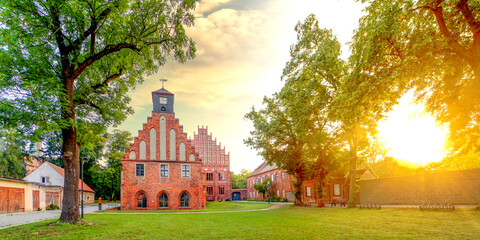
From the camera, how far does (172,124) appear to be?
30.6m

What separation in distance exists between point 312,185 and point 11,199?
33.6m

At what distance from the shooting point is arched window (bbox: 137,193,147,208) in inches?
1129

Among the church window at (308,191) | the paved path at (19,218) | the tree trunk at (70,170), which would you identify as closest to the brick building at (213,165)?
the church window at (308,191)

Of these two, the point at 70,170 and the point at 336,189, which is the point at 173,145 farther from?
the point at 336,189

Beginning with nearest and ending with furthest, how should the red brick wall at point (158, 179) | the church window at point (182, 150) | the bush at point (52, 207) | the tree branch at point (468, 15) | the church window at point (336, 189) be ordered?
the tree branch at point (468, 15), the red brick wall at point (158, 179), the church window at point (182, 150), the bush at point (52, 207), the church window at point (336, 189)

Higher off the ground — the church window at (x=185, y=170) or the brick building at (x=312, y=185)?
the church window at (x=185, y=170)

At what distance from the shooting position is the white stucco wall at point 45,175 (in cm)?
3919

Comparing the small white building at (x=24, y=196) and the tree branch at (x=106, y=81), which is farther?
the small white building at (x=24, y=196)

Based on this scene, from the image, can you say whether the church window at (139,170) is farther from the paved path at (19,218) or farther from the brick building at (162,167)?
the paved path at (19,218)

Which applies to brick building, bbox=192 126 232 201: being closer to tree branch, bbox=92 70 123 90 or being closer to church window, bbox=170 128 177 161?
church window, bbox=170 128 177 161

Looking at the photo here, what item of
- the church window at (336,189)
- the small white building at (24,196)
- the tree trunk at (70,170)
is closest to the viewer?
the tree trunk at (70,170)

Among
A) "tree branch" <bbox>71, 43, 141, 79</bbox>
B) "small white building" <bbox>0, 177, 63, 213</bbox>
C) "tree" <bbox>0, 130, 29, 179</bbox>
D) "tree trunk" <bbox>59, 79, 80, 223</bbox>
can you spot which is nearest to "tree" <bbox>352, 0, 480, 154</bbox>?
"tree branch" <bbox>71, 43, 141, 79</bbox>

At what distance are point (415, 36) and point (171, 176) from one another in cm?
2543

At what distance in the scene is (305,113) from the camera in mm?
20984
